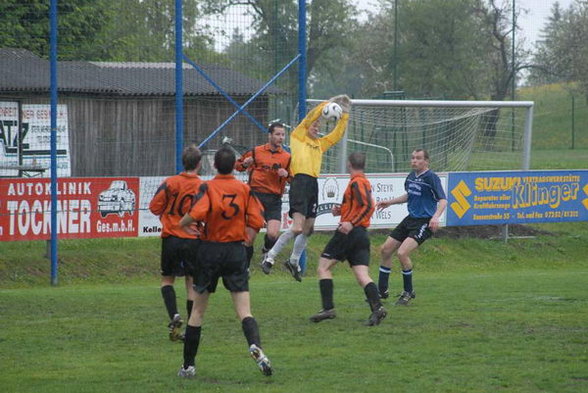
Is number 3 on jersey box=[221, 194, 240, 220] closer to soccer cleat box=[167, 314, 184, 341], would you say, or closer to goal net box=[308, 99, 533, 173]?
soccer cleat box=[167, 314, 184, 341]

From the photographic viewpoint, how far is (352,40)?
113 ft

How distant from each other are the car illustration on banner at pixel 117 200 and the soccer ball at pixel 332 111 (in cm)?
586

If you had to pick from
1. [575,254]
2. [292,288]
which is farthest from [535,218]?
[292,288]

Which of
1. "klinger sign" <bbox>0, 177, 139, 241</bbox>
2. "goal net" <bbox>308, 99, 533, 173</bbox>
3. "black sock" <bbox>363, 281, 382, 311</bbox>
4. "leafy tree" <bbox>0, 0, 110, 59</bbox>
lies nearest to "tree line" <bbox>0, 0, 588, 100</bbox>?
"leafy tree" <bbox>0, 0, 110, 59</bbox>

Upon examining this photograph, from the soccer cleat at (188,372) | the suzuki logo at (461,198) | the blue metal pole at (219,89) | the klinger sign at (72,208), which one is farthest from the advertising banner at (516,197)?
the soccer cleat at (188,372)

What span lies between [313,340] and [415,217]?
330 cm

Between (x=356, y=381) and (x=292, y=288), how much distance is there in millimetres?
7193

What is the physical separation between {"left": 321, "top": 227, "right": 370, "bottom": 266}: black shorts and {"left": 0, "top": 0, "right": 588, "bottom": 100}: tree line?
7.93m

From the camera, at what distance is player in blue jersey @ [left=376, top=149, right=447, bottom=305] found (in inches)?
504

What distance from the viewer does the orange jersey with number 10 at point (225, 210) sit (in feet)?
26.9

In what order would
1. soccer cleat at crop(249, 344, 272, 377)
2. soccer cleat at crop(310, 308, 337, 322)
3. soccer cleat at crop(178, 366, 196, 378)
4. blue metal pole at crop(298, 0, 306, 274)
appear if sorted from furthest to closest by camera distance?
blue metal pole at crop(298, 0, 306, 274), soccer cleat at crop(310, 308, 337, 322), soccer cleat at crop(178, 366, 196, 378), soccer cleat at crop(249, 344, 272, 377)

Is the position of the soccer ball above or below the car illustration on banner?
above

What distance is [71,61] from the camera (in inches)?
739

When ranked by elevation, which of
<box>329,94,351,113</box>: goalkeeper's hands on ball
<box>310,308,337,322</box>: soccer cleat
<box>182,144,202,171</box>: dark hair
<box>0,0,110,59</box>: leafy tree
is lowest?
<box>310,308,337,322</box>: soccer cleat
